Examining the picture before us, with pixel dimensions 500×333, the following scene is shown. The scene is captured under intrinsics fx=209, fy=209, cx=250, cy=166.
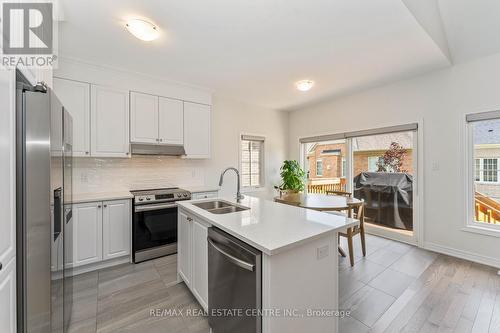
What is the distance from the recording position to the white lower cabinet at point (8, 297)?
2.77 ft

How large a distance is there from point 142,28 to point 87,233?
2.39 metres

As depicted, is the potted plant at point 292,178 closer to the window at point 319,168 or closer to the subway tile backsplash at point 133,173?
Result: the window at point 319,168

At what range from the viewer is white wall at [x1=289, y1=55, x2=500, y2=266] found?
2709 mm

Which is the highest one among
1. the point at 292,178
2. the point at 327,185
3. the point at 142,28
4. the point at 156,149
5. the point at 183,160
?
the point at 142,28

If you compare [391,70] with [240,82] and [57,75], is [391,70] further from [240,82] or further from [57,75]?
[57,75]

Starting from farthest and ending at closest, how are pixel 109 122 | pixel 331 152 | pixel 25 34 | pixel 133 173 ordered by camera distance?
1. pixel 331 152
2. pixel 133 173
3. pixel 109 122
4. pixel 25 34

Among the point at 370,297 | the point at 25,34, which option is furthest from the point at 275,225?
the point at 25,34

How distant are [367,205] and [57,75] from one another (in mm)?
5169

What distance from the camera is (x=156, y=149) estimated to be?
125 inches

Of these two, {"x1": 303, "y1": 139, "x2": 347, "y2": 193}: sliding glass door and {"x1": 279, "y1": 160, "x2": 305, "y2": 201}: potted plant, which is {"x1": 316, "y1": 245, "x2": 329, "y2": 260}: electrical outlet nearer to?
{"x1": 303, "y1": 139, "x2": 347, "y2": 193}: sliding glass door

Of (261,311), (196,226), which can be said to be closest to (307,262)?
(261,311)

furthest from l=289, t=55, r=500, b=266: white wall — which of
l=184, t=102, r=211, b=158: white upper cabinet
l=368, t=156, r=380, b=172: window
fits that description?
l=184, t=102, r=211, b=158: white upper cabinet

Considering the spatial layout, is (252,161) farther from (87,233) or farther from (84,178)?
(87,233)

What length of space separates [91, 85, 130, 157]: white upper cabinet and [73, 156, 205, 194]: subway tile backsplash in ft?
1.10
